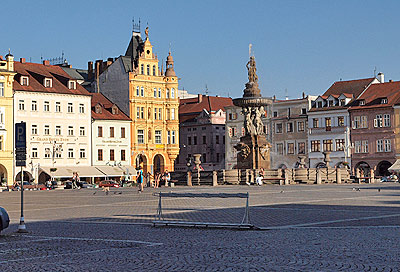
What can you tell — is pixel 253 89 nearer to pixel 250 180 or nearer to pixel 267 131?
pixel 250 180

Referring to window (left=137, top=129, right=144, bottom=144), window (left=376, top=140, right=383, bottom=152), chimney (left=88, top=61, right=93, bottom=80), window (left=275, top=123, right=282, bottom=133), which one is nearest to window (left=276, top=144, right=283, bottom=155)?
window (left=275, top=123, right=282, bottom=133)

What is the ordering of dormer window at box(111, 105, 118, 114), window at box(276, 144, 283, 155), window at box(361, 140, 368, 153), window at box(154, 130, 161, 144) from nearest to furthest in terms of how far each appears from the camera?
dormer window at box(111, 105, 118, 114) < window at box(361, 140, 368, 153) < window at box(154, 130, 161, 144) < window at box(276, 144, 283, 155)

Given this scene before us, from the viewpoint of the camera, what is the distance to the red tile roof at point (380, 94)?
8900 centimetres

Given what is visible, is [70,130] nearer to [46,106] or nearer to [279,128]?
[46,106]

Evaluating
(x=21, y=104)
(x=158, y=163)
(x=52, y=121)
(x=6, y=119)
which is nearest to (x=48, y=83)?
(x=52, y=121)

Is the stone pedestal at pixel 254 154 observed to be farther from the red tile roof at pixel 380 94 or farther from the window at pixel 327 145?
the window at pixel 327 145

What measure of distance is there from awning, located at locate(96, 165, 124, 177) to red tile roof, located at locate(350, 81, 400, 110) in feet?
94.3

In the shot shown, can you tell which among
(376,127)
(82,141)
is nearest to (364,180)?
(376,127)

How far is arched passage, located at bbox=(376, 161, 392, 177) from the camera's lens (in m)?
89.6

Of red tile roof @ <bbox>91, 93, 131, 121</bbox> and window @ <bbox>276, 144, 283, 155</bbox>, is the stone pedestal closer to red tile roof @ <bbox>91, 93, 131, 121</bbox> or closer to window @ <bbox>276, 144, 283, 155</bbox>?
red tile roof @ <bbox>91, 93, 131, 121</bbox>

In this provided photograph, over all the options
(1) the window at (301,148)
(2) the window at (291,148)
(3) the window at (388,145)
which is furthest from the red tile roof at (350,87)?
(2) the window at (291,148)

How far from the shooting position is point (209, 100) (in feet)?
368

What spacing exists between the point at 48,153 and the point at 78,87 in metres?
9.47

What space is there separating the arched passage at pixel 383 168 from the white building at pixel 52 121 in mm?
32562
